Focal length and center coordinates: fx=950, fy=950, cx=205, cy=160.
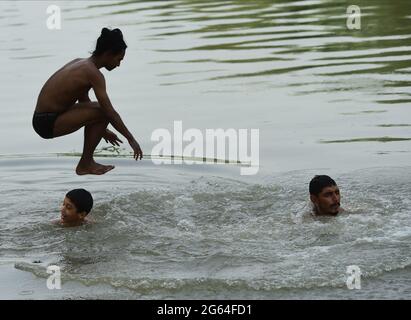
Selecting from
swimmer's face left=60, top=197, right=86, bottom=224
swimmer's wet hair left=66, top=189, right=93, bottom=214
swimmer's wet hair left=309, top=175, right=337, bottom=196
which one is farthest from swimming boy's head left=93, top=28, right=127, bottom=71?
swimmer's wet hair left=309, top=175, right=337, bottom=196

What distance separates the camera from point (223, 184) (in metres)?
10.2

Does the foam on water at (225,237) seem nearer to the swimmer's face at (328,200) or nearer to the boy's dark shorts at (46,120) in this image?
the swimmer's face at (328,200)

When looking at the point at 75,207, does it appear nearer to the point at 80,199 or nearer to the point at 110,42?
the point at 80,199

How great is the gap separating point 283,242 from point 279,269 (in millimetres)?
770

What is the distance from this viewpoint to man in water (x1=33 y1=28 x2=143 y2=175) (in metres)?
8.80

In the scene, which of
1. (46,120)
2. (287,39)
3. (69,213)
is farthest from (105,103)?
(287,39)

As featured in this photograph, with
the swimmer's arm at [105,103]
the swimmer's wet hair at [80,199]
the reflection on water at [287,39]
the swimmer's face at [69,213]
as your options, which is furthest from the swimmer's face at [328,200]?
the reflection on water at [287,39]

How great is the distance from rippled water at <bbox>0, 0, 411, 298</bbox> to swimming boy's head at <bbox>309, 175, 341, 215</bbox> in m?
0.19

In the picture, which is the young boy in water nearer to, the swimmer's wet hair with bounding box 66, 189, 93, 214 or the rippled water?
the swimmer's wet hair with bounding box 66, 189, 93, 214

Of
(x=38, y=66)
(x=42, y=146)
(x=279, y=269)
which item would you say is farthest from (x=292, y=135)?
(x=38, y=66)

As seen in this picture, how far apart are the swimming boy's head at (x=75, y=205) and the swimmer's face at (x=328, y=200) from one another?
6.96ft

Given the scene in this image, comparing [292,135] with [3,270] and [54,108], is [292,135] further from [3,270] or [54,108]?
[3,270]

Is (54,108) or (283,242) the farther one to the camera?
(54,108)

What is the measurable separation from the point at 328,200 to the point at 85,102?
251 cm
